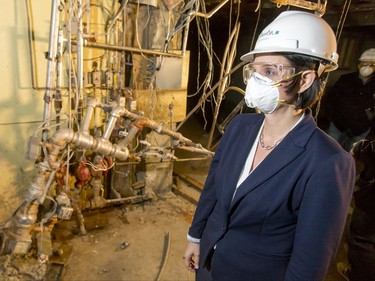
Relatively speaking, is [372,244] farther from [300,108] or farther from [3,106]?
[3,106]

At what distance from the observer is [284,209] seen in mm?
904

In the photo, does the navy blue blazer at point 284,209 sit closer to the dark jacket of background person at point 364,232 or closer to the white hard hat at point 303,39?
the white hard hat at point 303,39

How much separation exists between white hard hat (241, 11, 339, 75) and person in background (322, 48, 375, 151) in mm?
2284

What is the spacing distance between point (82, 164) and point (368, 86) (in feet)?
10.4

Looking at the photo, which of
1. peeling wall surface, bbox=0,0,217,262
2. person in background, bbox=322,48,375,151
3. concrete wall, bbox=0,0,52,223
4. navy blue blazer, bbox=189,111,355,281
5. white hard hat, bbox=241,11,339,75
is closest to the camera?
navy blue blazer, bbox=189,111,355,281

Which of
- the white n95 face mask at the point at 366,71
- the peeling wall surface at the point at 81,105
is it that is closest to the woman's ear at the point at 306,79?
the peeling wall surface at the point at 81,105

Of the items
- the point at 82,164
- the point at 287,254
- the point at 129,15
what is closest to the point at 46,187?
the point at 82,164

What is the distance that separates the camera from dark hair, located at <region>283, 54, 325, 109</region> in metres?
0.97

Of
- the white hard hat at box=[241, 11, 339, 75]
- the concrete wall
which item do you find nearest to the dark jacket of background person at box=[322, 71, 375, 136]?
the white hard hat at box=[241, 11, 339, 75]

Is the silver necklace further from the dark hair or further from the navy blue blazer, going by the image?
the dark hair

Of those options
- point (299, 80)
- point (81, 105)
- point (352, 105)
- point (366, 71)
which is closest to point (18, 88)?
point (81, 105)

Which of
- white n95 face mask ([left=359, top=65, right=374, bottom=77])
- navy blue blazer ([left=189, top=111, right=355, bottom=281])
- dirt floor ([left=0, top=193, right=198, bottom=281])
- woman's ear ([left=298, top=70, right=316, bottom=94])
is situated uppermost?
white n95 face mask ([left=359, top=65, right=374, bottom=77])

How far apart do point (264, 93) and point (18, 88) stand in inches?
79.3

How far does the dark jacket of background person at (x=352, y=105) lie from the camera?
9.57 feet
